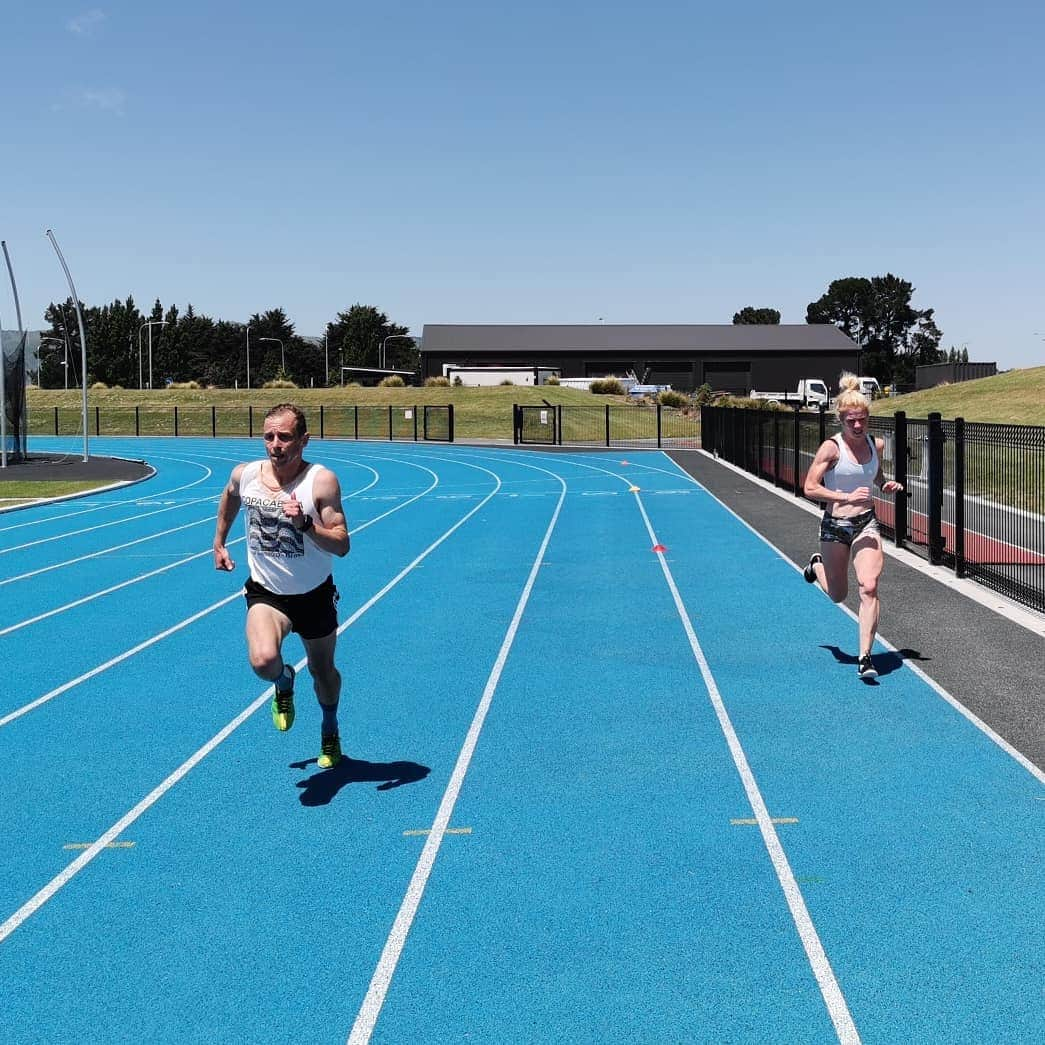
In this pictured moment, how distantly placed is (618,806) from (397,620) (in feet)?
18.7

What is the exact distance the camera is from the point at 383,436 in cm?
6359

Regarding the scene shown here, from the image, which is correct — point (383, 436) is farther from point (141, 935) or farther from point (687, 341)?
point (141, 935)

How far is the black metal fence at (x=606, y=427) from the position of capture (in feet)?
173

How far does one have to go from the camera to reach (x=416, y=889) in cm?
509

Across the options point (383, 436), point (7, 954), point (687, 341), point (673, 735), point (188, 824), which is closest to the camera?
point (7, 954)

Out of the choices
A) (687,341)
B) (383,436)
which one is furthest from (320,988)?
(687,341)

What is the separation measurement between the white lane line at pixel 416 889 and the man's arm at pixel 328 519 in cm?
147

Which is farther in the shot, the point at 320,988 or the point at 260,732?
the point at 260,732

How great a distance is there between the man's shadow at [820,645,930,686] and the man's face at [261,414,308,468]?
510 cm

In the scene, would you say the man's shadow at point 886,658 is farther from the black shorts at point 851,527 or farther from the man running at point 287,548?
the man running at point 287,548

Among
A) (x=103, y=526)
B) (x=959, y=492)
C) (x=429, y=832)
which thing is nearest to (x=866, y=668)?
(x=429, y=832)

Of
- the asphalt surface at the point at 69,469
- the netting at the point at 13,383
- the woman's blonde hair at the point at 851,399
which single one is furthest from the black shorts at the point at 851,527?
the netting at the point at 13,383

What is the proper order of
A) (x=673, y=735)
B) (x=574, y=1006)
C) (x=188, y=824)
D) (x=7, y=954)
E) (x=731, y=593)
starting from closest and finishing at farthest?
(x=574, y=1006), (x=7, y=954), (x=188, y=824), (x=673, y=735), (x=731, y=593)

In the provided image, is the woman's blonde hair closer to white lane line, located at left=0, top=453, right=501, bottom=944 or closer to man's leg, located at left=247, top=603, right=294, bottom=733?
man's leg, located at left=247, top=603, right=294, bottom=733
